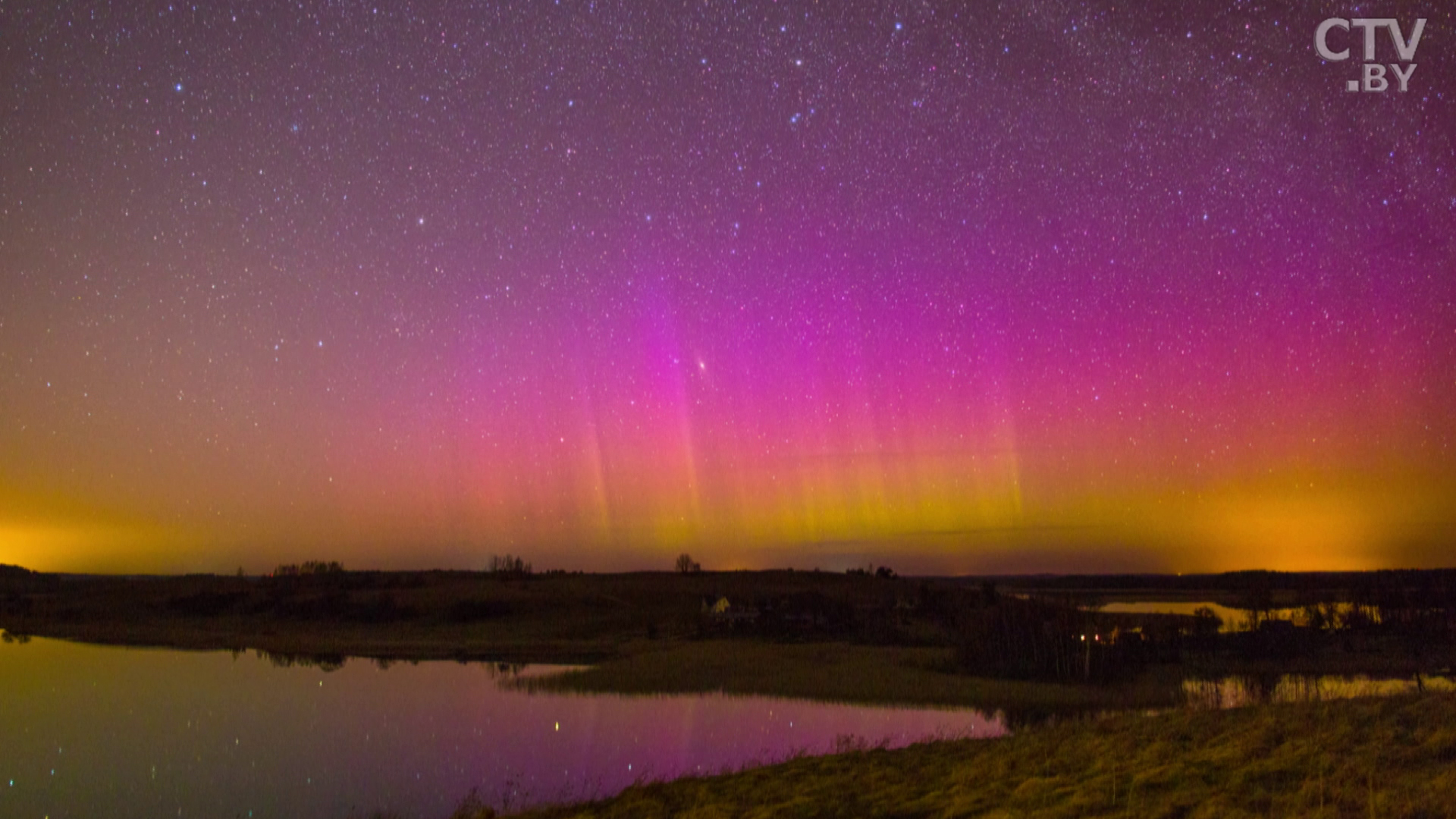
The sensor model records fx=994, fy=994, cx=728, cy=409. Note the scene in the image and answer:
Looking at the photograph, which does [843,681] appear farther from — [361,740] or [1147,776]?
[1147,776]

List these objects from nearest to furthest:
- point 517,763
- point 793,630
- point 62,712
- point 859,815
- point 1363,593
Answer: point 859,815, point 517,763, point 62,712, point 793,630, point 1363,593

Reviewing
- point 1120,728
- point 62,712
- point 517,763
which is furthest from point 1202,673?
point 62,712

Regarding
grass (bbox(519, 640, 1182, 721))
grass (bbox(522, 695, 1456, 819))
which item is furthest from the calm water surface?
grass (bbox(522, 695, 1456, 819))

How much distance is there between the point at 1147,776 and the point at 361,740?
60.9 ft

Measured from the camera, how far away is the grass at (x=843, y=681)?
27547mm

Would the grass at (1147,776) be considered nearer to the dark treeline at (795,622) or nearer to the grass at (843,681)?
the grass at (843,681)

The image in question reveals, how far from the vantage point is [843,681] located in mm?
31484

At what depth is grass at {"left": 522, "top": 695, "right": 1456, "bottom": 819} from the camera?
31.6ft

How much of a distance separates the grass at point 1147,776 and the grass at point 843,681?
36.0 feet

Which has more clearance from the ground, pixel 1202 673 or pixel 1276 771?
pixel 1276 771

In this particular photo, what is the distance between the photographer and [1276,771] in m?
10.9

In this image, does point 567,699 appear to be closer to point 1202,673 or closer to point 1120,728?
point 1120,728

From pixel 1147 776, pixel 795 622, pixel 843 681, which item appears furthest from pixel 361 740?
pixel 795 622

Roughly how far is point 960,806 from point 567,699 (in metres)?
19.6
